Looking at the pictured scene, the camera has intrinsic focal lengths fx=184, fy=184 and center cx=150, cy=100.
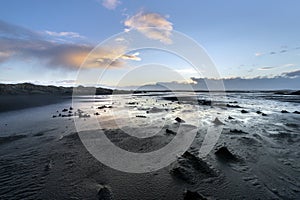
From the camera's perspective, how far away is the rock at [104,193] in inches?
180

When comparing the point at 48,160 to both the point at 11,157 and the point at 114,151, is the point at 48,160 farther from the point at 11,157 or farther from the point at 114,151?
the point at 114,151

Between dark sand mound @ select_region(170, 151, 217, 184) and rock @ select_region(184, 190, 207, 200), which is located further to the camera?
dark sand mound @ select_region(170, 151, 217, 184)

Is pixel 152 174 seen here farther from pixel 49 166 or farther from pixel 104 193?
pixel 49 166

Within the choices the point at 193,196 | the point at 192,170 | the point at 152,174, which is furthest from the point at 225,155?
the point at 193,196

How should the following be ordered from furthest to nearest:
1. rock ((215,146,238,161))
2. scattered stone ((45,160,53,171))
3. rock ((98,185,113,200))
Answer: rock ((215,146,238,161)) < scattered stone ((45,160,53,171)) < rock ((98,185,113,200))

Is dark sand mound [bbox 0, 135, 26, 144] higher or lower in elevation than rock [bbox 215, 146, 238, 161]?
lower

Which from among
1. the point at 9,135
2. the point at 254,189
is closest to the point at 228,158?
the point at 254,189

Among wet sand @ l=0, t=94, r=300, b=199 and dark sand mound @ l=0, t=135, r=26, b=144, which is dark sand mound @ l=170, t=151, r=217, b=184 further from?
dark sand mound @ l=0, t=135, r=26, b=144

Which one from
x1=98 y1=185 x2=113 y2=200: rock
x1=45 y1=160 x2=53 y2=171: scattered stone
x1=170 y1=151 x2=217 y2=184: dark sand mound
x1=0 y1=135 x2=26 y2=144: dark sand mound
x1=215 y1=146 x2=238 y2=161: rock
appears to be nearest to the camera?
x1=98 y1=185 x2=113 y2=200: rock

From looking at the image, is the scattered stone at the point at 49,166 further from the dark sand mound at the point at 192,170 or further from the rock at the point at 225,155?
the rock at the point at 225,155

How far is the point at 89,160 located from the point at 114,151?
1349 mm

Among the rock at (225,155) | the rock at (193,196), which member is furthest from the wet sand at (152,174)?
the rock at (193,196)

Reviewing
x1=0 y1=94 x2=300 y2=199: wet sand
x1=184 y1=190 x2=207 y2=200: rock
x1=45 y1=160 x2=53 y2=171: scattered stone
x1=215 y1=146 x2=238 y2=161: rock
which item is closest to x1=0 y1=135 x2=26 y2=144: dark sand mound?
x1=0 y1=94 x2=300 y2=199: wet sand

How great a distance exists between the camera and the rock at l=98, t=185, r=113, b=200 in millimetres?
4561
